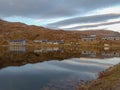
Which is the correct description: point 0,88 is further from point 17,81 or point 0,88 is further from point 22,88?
point 17,81

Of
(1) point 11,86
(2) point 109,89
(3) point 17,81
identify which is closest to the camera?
(2) point 109,89

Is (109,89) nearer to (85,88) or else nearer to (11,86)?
(85,88)

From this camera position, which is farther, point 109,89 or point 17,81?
point 17,81

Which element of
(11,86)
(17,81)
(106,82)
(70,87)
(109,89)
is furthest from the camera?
(17,81)

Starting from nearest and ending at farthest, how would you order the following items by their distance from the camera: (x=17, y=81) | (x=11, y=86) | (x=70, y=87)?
(x=70, y=87) < (x=11, y=86) < (x=17, y=81)

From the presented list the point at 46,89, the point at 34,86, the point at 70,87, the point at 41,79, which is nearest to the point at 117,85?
the point at 70,87

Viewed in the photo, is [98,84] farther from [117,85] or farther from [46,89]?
[46,89]

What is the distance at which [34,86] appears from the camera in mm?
45062

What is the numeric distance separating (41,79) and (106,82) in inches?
781

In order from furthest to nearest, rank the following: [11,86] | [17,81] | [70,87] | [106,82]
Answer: [17,81] < [11,86] < [70,87] < [106,82]

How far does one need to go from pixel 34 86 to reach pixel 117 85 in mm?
16944

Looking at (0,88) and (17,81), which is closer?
(0,88)

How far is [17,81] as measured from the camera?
5044 centimetres

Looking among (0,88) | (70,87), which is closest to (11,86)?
(0,88)
